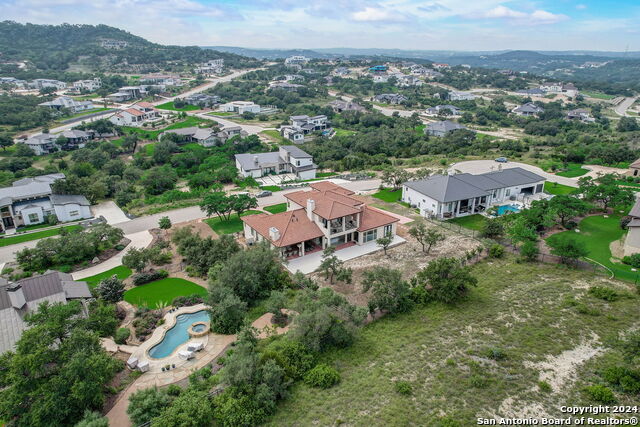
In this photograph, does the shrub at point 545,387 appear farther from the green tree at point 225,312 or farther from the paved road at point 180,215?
the paved road at point 180,215

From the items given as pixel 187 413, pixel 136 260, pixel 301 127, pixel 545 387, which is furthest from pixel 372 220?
pixel 301 127

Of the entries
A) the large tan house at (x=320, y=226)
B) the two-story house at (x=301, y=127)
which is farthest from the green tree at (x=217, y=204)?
the two-story house at (x=301, y=127)

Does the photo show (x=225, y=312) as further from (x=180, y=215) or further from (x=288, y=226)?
(x=180, y=215)

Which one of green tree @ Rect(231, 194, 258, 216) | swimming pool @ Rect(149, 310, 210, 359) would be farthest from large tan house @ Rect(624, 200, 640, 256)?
green tree @ Rect(231, 194, 258, 216)

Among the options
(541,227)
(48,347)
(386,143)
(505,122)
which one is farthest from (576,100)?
(48,347)

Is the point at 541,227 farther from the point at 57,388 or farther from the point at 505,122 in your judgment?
the point at 505,122

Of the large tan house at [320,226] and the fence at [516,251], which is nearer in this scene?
the fence at [516,251]

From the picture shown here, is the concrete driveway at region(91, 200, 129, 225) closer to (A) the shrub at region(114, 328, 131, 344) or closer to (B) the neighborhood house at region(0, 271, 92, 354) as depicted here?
(B) the neighborhood house at region(0, 271, 92, 354)
